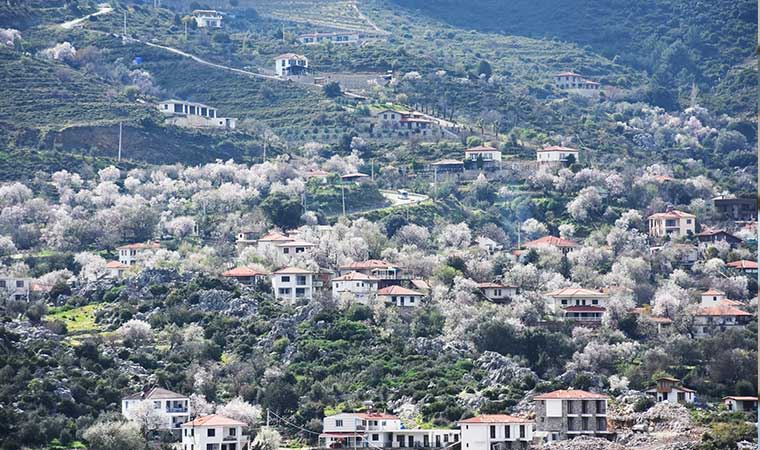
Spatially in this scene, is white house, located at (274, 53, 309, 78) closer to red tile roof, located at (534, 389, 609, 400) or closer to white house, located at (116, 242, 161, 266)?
white house, located at (116, 242, 161, 266)

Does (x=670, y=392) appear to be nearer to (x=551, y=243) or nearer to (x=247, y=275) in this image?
(x=247, y=275)

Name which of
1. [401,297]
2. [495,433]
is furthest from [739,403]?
[401,297]

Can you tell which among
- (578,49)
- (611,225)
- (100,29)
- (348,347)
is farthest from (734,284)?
(578,49)

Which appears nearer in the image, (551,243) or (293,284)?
(293,284)

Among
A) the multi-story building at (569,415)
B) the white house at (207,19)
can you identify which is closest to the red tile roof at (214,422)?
the multi-story building at (569,415)

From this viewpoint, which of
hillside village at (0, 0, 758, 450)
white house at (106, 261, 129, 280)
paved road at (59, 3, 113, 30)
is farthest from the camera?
paved road at (59, 3, 113, 30)

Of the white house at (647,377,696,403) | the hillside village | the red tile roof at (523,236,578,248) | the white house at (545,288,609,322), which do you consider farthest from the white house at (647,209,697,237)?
the white house at (647,377,696,403)
